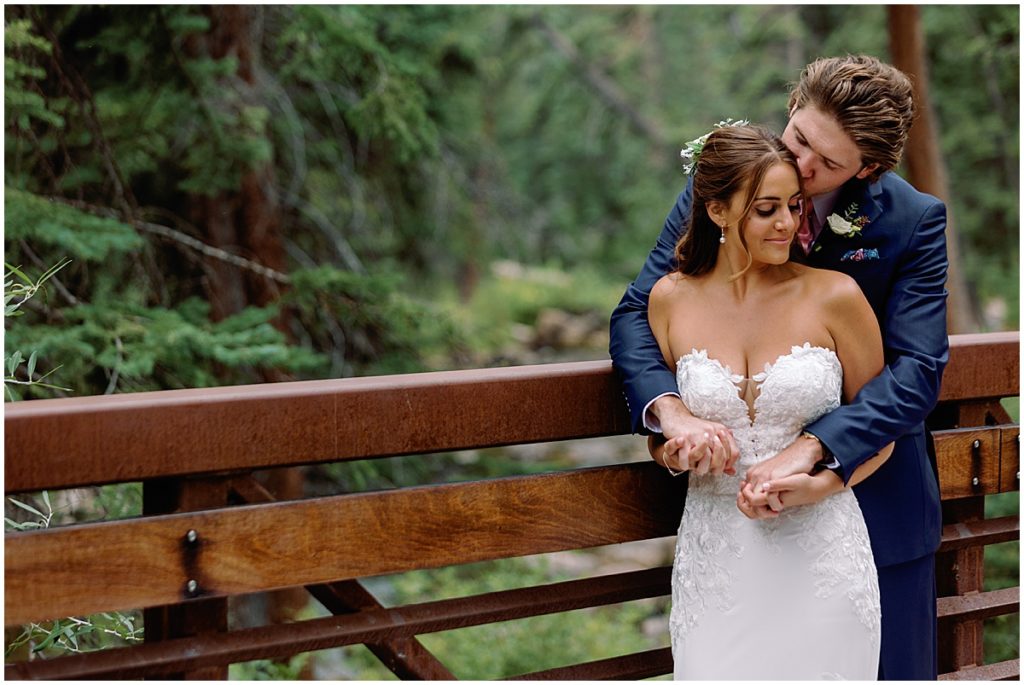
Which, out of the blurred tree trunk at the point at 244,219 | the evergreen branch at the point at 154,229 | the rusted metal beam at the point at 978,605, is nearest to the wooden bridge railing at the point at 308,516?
the rusted metal beam at the point at 978,605

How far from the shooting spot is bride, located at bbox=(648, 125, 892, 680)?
2.17m

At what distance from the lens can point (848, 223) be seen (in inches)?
90.3

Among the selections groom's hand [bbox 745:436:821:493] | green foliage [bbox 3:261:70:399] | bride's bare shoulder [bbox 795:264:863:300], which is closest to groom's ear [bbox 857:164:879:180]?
bride's bare shoulder [bbox 795:264:863:300]

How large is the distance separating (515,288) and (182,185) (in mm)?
14547

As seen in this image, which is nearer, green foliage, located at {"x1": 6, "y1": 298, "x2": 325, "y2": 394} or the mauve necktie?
the mauve necktie

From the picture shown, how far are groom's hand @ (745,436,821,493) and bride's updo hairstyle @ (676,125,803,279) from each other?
398 millimetres

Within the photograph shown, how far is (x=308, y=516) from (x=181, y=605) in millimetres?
279

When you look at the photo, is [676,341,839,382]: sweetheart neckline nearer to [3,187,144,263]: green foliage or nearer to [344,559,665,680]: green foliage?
[3,187,144,263]: green foliage

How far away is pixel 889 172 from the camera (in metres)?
2.39

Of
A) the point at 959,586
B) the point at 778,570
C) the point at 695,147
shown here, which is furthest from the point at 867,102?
the point at 959,586

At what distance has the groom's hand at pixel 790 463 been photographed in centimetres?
210

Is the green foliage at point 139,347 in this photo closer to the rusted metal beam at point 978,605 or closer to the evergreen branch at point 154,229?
the evergreen branch at point 154,229

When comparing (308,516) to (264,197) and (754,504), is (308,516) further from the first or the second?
(264,197)

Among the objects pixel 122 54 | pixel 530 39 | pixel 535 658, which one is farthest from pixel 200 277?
pixel 530 39
